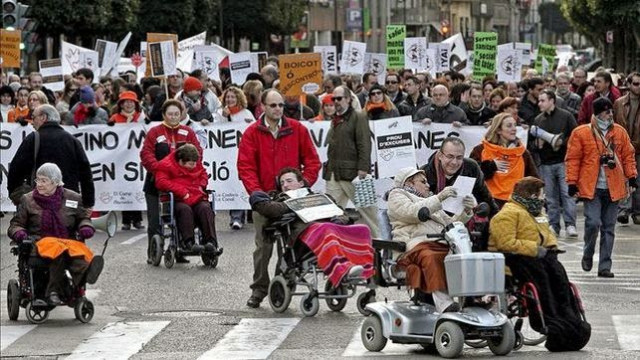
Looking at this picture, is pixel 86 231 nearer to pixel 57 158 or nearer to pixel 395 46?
pixel 57 158

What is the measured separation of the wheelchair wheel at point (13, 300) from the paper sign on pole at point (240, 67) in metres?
16.8

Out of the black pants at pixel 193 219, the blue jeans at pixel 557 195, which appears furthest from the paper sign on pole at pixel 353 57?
the black pants at pixel 193 219

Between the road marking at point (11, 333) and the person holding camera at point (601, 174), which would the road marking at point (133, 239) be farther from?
the road marking at point (11, 333)

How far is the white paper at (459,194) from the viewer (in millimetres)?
14781

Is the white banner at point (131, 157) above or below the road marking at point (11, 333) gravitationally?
above

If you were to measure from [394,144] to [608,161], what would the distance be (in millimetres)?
4667

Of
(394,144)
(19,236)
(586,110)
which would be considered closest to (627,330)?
(19,236)

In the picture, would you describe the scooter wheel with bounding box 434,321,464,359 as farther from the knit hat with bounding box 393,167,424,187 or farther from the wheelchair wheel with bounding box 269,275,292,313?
the wheelchair wheel with bounding box 269,275,292,313

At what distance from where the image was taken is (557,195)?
22.8 m

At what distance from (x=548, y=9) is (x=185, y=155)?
130595 mm

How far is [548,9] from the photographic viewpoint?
148 m

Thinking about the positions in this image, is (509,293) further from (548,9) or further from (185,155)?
(548,9)

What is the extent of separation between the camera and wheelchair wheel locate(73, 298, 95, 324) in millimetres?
15570

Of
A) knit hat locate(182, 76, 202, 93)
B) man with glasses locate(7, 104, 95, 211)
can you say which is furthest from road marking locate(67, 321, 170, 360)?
knit hat locate(182, 76, 202, 93)
